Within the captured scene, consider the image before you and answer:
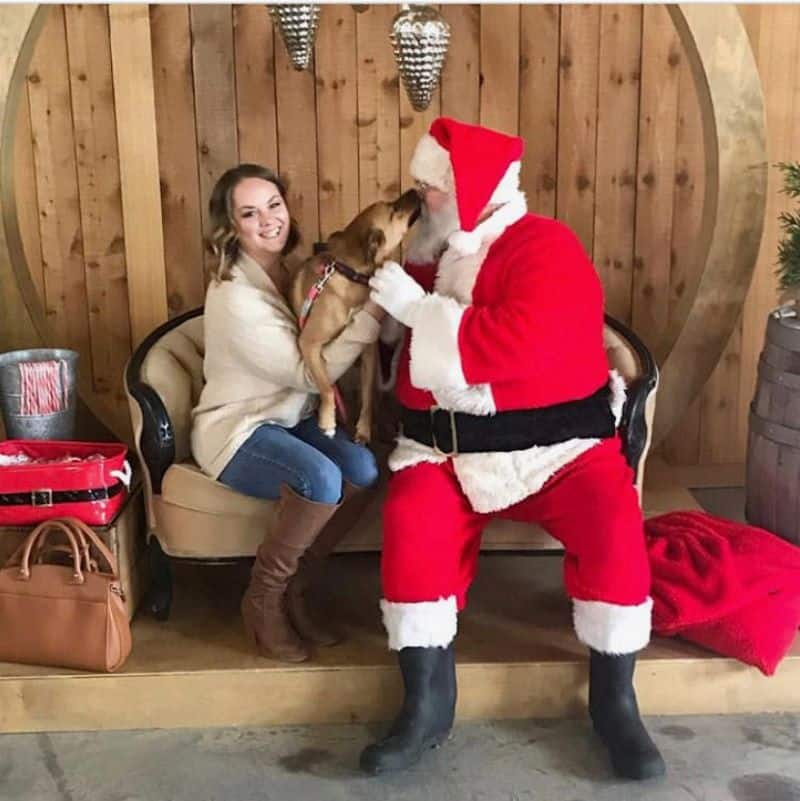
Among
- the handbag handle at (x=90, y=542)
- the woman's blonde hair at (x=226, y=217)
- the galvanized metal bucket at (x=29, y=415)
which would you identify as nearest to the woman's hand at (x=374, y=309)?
the woman's blonde hair at (x=226, y=217)

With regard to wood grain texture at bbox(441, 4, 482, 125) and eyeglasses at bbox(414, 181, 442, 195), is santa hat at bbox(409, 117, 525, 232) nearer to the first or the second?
eyeglasses at bbox(414, 181, 442, 195)

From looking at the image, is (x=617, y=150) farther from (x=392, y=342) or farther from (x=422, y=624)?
(x=422, y=624)

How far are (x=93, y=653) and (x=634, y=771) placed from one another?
48.2 inches

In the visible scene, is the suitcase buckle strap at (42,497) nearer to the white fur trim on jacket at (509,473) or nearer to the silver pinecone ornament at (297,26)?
the white fur trim on jacket at (509,473)

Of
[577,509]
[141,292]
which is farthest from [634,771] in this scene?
[141,292]

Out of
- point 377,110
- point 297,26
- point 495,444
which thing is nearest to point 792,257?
point 495,444

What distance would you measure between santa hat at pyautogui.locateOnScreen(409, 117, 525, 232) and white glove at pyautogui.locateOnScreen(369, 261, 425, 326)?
0.18 meters

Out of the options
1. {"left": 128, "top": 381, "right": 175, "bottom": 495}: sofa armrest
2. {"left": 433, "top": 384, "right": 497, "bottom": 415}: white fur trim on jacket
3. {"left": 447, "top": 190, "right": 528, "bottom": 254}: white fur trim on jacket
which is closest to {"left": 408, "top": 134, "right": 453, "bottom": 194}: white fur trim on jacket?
{"left": 447, "top": 190, "right": 528, "bottom": 254}: white fur trim on jacket

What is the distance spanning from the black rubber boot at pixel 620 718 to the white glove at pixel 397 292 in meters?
0.87

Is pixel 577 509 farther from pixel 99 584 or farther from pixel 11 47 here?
pixel 11 47

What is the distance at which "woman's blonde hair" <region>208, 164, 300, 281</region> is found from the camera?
2793 millimetres

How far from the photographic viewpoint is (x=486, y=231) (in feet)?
8.79

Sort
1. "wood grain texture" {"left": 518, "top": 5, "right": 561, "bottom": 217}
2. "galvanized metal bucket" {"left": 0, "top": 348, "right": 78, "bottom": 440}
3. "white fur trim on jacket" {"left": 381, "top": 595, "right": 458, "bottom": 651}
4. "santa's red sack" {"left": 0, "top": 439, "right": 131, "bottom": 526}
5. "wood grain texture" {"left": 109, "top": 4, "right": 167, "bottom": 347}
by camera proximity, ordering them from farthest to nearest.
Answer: "wood grain texture" {"left": 518, "top": 5, "right": 561, "bottom": 217} < "wood grain texture" {"left": 109, "top": 4, "right": 167, "bottom": 347} < "galvanized metal bucket" {"left": 0, "top": 348, "right": 78, "bottom": 440} < "santa's red sack" {"left": 0, "top": 439, "right": 131, "bottom": 526} < "white fur trim on jacket" {"left": 381, "top": 595, "right": 458, "bottom": 651}

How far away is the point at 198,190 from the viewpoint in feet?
12.1
